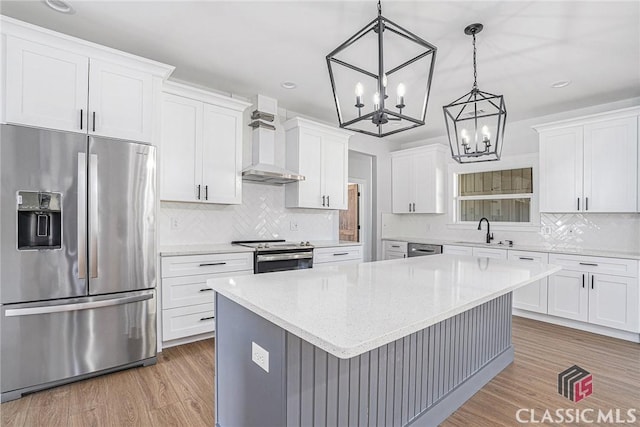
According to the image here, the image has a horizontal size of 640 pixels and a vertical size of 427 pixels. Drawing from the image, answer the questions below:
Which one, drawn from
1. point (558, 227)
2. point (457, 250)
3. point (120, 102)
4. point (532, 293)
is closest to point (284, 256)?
point (120, 102)

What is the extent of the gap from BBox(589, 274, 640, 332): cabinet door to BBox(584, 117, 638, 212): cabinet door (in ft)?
2.65

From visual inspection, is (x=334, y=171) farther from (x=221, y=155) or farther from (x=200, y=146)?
(x=200, y=146)

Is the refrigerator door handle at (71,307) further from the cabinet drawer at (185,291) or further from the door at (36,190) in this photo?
the cabinet drawer at (185,291)

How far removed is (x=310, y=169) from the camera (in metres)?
4.38

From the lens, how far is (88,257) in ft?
7.75

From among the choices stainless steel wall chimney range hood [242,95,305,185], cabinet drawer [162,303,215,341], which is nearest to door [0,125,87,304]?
cabinet drawer [162,303,215,341]

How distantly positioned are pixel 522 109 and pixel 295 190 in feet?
10.5

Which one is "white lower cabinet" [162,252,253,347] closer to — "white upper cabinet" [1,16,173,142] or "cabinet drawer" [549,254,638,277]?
"white upper cabinet" [1,16,173,142]

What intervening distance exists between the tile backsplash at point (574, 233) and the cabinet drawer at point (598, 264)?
493 millimetres

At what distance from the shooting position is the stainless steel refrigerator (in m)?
2.14

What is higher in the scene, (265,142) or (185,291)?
(265,142)

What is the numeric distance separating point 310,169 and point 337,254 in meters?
1.19

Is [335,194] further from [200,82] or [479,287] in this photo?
[479,287]

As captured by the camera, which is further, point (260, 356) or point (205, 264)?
point (205, 264)
